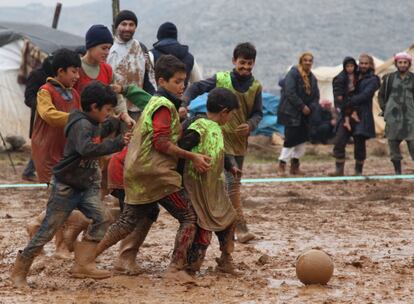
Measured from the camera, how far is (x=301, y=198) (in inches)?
480

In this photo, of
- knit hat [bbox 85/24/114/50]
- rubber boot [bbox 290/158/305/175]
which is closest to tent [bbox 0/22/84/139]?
rubber boot [bbox 290/158/305/175]

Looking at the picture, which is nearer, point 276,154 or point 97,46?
point 97,46

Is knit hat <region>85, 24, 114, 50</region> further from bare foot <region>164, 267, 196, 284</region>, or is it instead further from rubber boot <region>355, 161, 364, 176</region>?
rubber boot <region>355, 161, 364, 176</region>

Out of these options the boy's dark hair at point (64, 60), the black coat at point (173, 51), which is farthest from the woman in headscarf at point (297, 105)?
the boy's dark hair at point (64, 60)

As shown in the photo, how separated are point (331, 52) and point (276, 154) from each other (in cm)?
2273

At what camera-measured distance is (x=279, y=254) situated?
8047 mm

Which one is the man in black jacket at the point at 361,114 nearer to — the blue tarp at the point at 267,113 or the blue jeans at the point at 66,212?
the blue tarp at the point at 267,113

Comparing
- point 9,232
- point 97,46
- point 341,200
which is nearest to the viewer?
point 97,46

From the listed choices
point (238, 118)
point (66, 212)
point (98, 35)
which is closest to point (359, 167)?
point (238, 118)

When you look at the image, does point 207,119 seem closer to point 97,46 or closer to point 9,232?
point 97,46

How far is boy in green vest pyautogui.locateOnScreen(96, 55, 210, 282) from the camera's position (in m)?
6.68

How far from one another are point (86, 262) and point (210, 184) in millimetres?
936

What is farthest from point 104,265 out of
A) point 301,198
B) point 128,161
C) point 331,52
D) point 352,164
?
point 331,52

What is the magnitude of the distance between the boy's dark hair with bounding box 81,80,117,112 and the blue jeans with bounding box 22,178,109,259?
1.75 ft
